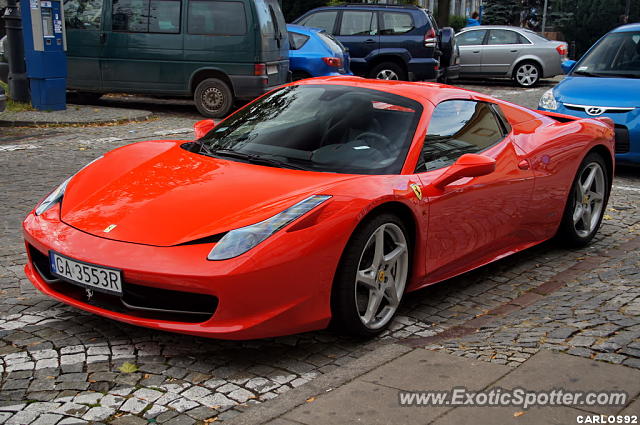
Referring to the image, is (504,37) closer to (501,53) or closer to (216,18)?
(501,53)

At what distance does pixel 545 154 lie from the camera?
5949mm

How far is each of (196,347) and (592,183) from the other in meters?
3.82

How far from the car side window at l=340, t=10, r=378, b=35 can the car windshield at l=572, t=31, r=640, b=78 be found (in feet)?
26.2

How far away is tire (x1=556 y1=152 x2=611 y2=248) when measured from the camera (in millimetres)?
6410

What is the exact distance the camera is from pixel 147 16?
543 inches

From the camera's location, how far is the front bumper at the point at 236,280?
3.84 metres

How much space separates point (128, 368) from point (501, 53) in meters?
19.6

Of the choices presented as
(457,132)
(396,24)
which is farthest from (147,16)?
(457,132)

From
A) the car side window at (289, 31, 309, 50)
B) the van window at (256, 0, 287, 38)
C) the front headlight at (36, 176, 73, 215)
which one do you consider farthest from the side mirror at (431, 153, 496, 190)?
the car side window at (289, 31, 309, 50)

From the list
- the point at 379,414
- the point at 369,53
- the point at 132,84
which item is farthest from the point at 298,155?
the point at 369,53

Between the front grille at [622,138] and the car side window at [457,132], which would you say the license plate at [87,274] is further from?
the front grille at [622,138]

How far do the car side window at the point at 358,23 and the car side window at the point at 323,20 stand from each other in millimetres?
222

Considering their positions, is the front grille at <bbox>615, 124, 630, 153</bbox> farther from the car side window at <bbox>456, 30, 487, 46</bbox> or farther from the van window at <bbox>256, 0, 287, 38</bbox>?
the car side window at <bbox>456, 30, 487, 46</bbox>

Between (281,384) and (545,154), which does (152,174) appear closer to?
(281,384)
